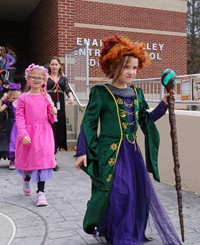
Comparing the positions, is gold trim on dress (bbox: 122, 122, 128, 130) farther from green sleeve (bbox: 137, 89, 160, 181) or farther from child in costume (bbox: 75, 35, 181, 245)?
green sleeve (bbox: 137, 89, 160, 181)

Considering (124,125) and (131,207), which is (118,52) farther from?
(131,207)

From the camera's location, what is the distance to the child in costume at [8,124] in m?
6.82

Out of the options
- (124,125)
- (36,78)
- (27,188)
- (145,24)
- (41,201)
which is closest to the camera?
(124,125)

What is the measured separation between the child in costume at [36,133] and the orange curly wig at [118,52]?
1.70 meters

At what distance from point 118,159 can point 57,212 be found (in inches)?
59.7

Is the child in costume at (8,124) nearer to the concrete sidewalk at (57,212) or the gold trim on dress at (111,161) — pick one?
the concrete sidewalk at (57,212)

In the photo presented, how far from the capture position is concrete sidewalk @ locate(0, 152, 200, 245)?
140 inches

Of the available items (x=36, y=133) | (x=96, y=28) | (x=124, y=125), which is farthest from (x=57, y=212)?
(x=96, y=28)

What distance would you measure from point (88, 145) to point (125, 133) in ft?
1.04

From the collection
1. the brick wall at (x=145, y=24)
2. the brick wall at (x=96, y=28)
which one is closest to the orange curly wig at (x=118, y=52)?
the brick wall at (x=96, y=28)

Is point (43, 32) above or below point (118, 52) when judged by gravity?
above

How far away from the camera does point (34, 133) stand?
473cm

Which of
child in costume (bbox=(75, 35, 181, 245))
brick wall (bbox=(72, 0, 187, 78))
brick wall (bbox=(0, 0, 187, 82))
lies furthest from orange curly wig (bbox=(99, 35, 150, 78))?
brick wall (bbox=(72, 0, 187, 78))

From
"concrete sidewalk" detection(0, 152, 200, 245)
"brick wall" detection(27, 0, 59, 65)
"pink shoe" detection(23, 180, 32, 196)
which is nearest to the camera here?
"concrete sidewalk" detection(0, 152, 200, 245)
